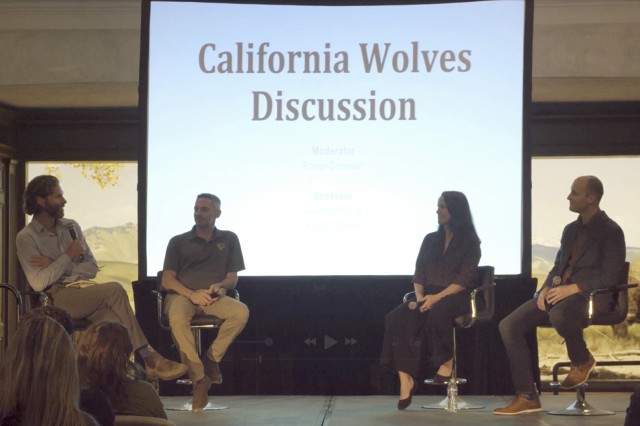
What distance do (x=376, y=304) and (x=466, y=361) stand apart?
0.63m

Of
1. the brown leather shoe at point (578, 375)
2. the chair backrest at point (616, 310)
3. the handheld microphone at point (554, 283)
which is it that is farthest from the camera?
the handheld microphone at point (554, 283)

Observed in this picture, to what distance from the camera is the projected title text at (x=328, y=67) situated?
6.67m

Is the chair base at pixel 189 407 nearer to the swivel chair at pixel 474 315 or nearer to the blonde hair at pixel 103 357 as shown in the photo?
the swivel chair at pixel 474 315

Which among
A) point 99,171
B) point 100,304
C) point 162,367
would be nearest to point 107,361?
point 100,304

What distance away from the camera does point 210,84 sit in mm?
6699

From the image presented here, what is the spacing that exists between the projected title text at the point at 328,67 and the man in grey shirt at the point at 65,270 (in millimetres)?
1556

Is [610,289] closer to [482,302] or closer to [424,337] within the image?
[482,302]

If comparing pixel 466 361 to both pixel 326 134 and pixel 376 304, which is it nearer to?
pixel 376 304

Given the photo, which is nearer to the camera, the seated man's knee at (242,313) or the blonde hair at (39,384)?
the blonde hair at (39,384)

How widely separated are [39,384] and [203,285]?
3.71 meters

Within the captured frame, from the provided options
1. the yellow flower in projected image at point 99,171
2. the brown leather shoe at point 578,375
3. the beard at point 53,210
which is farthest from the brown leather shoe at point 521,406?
the yellow flower in projected image at point 99,171

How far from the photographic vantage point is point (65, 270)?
543 cm

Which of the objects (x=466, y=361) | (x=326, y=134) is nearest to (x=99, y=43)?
(x=326, y=134)

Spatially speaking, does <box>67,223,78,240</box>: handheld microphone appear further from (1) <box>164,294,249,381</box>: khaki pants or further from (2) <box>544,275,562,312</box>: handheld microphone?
(2) <box>544,275,562,312</box>: handheld microphone
